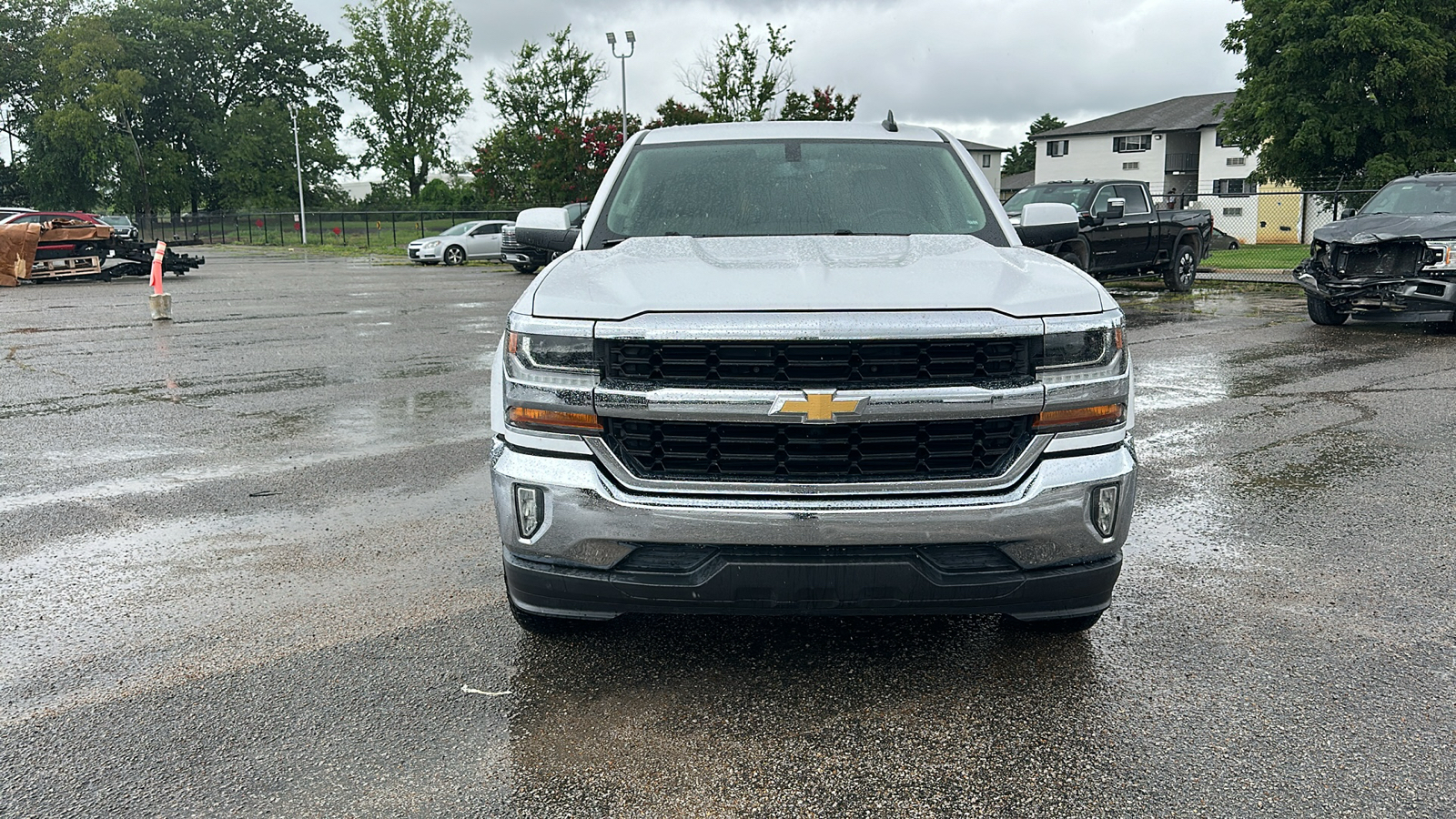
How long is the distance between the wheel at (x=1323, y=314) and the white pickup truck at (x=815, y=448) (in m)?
11.8

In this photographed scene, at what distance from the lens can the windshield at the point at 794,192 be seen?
458 centimetres

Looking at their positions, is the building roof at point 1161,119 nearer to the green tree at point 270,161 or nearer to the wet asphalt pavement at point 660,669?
the green tree at point 270,161

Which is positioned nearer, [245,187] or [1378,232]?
[1378,232]

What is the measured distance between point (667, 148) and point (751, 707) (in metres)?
2.80

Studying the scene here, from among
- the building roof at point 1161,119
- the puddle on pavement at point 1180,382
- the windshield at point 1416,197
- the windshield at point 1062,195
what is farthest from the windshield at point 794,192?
the building roof at point 1161,119

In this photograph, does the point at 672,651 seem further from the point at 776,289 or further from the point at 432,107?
the point at 432,107

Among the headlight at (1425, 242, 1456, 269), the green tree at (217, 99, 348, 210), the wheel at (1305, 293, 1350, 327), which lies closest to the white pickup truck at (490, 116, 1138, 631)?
the headlight at (1425, 242, 1456, 269)

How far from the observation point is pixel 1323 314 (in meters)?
13.6

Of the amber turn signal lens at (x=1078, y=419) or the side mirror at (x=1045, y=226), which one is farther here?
the side mirror at (x=1045, y=226)

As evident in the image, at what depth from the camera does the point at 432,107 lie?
277 feet

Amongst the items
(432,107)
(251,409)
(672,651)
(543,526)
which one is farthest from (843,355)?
(432,107)

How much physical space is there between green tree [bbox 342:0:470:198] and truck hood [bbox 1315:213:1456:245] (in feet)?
262

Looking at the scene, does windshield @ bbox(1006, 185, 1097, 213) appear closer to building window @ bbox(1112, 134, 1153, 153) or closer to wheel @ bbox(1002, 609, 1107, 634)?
wheel @ bbox(1002, 609, 1107, 634)

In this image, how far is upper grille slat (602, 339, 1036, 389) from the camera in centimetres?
306
